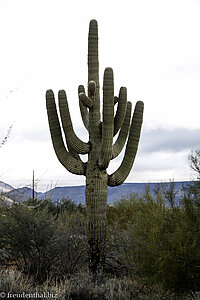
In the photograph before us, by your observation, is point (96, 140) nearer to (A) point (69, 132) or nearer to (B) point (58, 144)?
(A) point (69, 132)

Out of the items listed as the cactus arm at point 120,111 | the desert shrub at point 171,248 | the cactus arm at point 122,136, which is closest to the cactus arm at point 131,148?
the cactus arm at point 122,136

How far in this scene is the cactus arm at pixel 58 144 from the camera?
941 cm

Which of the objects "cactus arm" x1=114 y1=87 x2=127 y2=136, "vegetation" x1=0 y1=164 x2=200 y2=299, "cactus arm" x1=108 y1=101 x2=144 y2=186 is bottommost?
"vegetation" x1=0 y1=164 x2=200 y2=299

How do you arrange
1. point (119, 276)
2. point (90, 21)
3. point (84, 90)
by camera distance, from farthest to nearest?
point (84, 90) → point (90, 21) → point (119, 276)

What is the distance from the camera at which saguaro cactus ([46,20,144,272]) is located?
29.0 ft

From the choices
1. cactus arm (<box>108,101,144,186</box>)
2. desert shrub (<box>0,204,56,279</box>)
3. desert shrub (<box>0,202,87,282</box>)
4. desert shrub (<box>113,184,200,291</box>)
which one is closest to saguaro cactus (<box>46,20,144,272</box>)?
cactus arm (<box>108,101,144,186</box>)

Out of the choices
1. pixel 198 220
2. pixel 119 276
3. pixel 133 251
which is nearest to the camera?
pixel 198 220

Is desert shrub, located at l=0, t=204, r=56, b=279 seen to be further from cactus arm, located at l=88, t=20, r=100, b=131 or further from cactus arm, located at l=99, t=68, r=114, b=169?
cactus arm, located at l=88, t=20, r=100, b=131

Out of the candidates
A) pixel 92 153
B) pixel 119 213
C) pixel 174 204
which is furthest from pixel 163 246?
pixel 119 213

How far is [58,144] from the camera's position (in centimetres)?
962

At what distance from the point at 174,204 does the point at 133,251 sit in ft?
5.02

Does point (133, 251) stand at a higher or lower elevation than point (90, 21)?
lower

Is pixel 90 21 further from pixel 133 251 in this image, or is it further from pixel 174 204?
pixel 133 251

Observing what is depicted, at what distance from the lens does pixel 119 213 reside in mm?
15977
